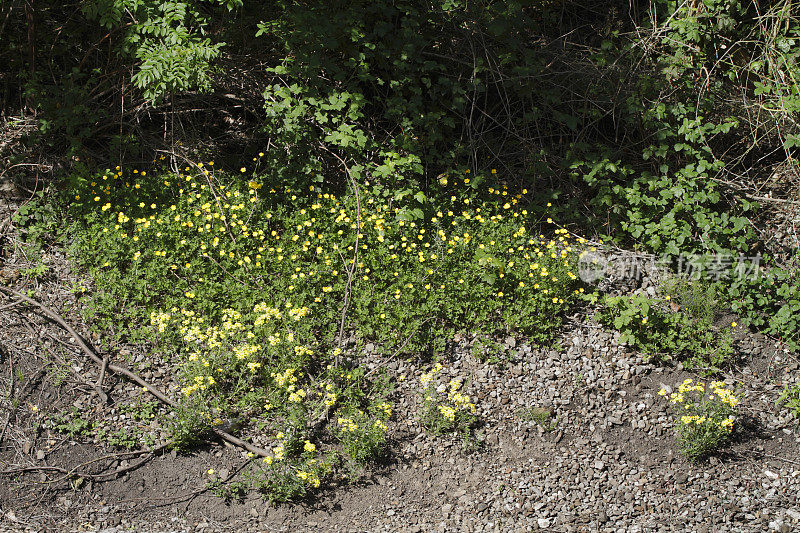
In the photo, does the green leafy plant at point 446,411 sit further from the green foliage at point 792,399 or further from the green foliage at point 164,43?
the green foliage at point 164,43

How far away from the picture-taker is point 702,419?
4.12 metres

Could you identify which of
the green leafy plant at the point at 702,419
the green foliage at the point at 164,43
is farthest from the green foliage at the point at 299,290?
the green leafy plant at the point at 702,419

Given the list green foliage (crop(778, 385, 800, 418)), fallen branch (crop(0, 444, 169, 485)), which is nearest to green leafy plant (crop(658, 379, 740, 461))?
green foliage (crop(778, 385, 800, 418))

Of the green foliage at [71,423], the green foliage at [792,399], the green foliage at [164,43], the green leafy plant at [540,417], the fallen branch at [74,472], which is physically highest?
the green foliage at [164,43]

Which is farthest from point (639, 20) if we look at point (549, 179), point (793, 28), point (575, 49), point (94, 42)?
point (94, 42)

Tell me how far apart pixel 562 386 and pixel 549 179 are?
6.69ft

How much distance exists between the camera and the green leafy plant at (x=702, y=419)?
4.14m

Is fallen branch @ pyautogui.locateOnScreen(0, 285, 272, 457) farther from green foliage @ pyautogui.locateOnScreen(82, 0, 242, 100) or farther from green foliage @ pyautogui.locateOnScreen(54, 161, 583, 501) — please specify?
green foliage @ pyautogui.locateOnScreen(82, 0, 242, 100)

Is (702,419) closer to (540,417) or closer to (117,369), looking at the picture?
(540,417)

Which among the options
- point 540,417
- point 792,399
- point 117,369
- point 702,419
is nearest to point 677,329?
point 792,399

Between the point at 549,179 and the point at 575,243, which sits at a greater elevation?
the point at 549,179

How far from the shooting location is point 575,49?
638 centimetres

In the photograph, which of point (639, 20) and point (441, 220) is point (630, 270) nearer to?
point (441, 220)

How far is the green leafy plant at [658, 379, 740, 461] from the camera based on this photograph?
414 centimetres
